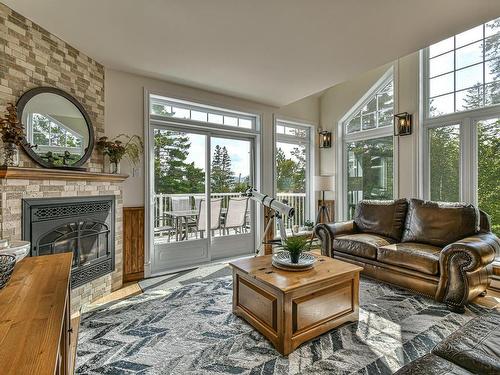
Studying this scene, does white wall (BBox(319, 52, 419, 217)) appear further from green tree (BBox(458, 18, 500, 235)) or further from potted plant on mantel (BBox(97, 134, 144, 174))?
potted plant on mantel (BBox(97, 134, 144, 174))

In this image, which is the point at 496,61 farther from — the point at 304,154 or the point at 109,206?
the point at 109,206

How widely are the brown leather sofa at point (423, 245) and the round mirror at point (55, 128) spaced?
3.02 meters

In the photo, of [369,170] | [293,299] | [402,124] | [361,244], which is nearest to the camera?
[293,299]

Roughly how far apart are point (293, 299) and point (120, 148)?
237cm

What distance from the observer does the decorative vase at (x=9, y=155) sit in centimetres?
204

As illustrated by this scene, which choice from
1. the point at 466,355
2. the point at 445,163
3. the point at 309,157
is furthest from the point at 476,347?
the point at 309,157

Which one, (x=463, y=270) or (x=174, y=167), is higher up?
(x=174, y=167)

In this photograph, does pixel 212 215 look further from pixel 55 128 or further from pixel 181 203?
pixel 55 128

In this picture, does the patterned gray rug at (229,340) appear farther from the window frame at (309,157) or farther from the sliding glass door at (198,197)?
the window frame at (309,157)

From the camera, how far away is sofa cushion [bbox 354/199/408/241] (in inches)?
134

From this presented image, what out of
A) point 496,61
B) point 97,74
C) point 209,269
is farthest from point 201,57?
point 496,61

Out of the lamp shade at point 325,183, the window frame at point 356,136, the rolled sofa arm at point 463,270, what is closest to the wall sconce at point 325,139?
the window frame at point 356,136

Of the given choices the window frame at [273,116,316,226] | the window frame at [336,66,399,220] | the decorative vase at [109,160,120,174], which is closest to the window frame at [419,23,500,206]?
the window frame at [336,66,399,220]

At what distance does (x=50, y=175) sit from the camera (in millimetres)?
2279
